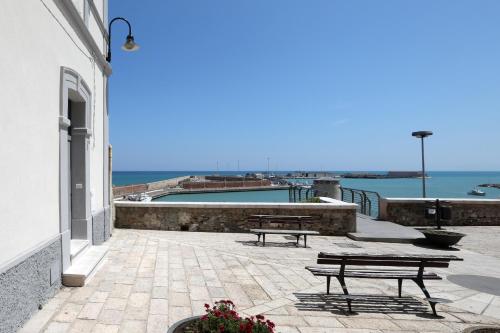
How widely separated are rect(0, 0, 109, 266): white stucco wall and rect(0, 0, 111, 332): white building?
0.01 m

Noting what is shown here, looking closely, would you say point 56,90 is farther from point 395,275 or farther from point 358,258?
point 395,275

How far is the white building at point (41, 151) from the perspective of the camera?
355 cm

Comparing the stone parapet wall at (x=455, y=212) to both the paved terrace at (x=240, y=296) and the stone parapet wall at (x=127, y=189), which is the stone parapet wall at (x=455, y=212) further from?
the stone parapet wall at (x=127, y=189)

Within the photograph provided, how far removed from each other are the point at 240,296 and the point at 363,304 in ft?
6.05

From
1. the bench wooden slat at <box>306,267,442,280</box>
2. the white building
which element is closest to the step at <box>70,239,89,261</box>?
the white building

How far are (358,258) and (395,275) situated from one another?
0.69m

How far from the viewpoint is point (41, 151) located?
4.42m

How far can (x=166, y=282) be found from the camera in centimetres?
545

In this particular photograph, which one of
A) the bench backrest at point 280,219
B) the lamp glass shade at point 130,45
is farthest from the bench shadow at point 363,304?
the lamp glass shade at point 130,45

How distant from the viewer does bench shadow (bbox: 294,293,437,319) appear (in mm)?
4590

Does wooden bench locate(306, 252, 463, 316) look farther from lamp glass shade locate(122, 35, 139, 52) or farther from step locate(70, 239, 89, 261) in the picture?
lamp glass shade locate(122, 35, 139, 52)

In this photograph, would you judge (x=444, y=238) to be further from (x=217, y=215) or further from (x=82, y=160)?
(x=82, y=160)

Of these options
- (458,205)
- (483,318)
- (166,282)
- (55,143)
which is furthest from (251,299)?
(458,205)

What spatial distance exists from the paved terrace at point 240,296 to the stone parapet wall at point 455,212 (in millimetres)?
4764
